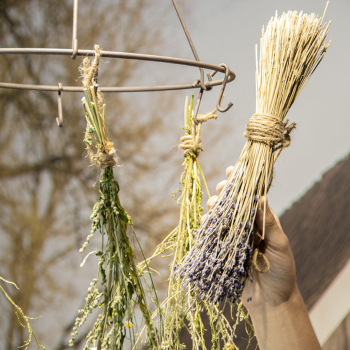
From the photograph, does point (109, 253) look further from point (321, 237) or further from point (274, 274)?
point (321, 237)

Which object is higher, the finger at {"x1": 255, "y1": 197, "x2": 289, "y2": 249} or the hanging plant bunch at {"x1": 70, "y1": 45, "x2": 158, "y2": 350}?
the finger at {"x1": 255, "y1": 197, "x2": 289, "y2": 249}

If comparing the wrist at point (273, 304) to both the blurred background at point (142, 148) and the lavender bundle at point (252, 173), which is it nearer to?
the lavender bundle at point (252, 173)

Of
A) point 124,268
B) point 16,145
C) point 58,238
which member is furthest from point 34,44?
point 124,268

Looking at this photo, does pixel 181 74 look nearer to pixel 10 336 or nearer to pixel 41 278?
pixel 41 278

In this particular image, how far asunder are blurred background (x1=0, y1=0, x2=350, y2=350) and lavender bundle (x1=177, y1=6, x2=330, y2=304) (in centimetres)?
84

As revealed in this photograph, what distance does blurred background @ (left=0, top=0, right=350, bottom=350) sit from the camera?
58.9 inches

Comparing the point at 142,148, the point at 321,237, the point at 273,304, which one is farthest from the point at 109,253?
the point at 321,237

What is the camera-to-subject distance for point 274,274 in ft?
2.82

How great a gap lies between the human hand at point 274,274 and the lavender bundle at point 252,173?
80 millimetres

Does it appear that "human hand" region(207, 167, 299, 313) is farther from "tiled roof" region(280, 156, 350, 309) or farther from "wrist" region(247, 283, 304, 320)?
"tiled roof" region(280, 156, 350, 309)

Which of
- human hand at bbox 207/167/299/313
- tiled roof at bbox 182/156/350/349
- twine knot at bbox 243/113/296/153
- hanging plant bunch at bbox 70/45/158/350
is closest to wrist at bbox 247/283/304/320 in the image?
human hand at bbox 207/167/299/313

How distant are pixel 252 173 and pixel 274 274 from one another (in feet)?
0.95

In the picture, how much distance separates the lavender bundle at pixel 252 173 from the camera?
0.70 m

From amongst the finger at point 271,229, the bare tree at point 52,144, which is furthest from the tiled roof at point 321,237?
the finger at point 271,229
